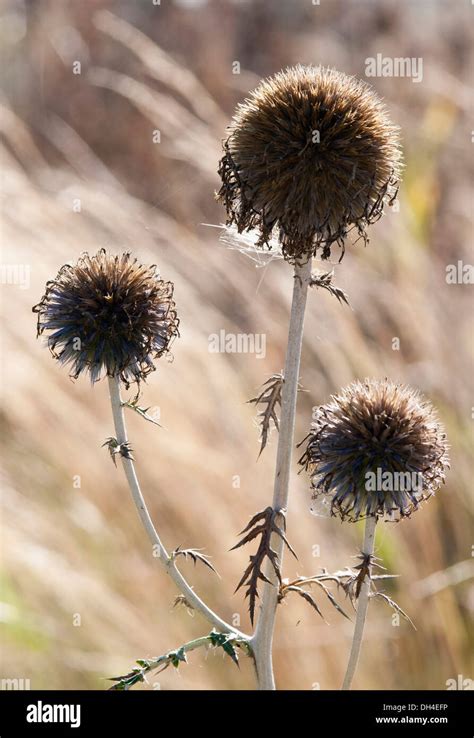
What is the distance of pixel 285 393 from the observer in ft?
5.44

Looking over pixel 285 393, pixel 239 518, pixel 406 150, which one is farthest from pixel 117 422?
pixel 406 150

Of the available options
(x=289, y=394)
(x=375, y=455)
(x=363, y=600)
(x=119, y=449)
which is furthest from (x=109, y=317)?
(x=363, y=600)

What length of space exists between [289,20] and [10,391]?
292 inches

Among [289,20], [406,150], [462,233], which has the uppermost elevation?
[289,20]

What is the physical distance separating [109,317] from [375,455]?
62 cm

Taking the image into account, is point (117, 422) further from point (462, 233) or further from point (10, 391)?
point (462, 233)

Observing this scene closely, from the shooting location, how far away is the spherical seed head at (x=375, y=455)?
179cm

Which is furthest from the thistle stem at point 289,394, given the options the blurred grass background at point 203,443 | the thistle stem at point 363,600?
the blurred grass background at point 203,443

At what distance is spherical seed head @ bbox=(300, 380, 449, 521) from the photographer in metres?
1.79

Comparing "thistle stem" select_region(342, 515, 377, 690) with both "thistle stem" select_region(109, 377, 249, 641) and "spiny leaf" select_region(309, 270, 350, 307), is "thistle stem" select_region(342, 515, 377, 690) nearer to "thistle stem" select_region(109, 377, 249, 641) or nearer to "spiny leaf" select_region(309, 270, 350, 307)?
"thistle stem" select_region(109, 377, 249, 641)

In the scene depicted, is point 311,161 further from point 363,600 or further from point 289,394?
point 363,600

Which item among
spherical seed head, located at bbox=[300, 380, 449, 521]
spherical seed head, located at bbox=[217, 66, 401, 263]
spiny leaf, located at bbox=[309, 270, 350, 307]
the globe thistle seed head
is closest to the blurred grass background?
spherical seed head, located at bbox=[300, 380, 449, 521]

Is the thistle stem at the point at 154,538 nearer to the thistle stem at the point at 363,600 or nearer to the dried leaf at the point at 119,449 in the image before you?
the dried leaf at the point at 119,449
